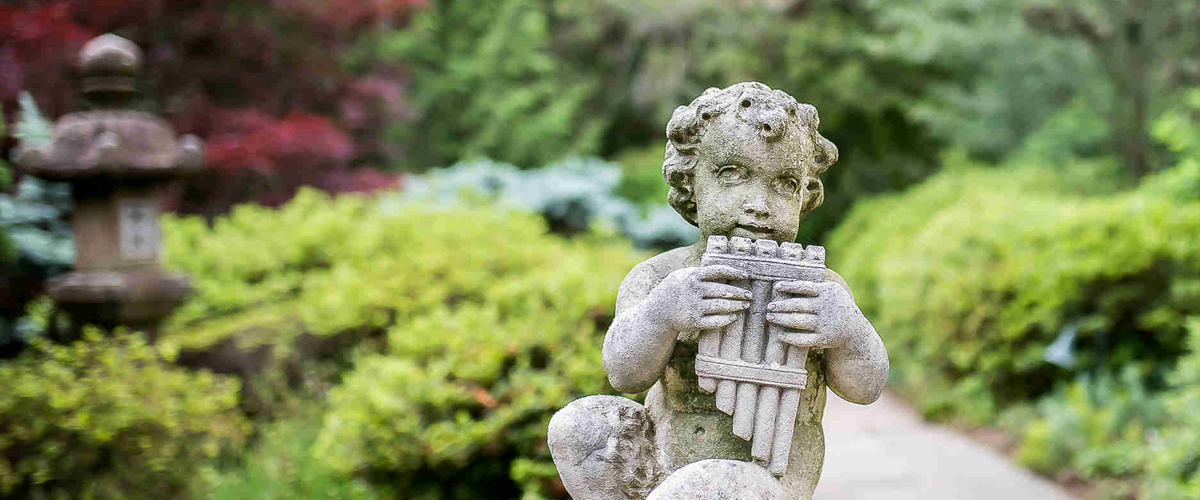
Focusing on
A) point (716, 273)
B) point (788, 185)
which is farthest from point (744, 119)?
point (716, 273)

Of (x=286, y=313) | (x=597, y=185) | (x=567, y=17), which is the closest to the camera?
(x=286, y=313)

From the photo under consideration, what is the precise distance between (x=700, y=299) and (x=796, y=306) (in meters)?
0.23

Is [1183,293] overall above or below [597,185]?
below

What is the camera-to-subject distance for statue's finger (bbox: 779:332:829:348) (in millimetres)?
2289

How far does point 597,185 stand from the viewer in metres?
10.7

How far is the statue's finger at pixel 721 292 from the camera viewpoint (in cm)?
228

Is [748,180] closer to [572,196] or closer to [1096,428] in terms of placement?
[1096,428]

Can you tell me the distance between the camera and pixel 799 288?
7.54 ft

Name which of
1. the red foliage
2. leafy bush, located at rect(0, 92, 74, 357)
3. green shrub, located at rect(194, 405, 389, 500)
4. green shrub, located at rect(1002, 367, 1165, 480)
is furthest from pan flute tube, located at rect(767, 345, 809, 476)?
the red foliage

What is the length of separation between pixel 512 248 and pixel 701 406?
4.18 m

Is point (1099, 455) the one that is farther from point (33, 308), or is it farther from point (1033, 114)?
point (1033, 114)

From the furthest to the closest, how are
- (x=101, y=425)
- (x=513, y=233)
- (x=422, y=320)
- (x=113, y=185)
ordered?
(x=513, y=233) → (x=113, y=185) → (x=422, y=320) → (x=101, y=425)

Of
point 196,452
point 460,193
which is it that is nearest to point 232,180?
point 460,193

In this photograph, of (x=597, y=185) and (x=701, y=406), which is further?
(x=597, y=185)
